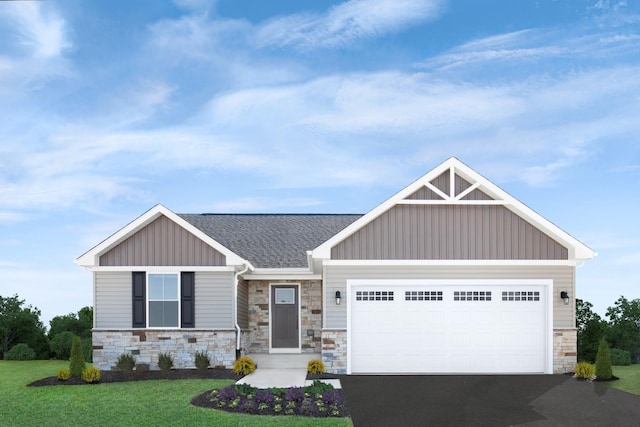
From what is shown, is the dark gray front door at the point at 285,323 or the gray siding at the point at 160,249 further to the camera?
the dark gray front door at the point at 285,323

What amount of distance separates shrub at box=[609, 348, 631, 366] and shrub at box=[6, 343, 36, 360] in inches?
770

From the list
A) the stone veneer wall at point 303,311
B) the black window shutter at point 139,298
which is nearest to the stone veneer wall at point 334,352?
the stone veneer wall at point 303,311

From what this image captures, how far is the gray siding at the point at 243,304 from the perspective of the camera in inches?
717

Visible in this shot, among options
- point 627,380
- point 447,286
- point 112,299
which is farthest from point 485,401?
point 112,299

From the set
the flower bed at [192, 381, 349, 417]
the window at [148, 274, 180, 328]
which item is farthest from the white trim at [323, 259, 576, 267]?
the window at [148, 274, 180, 328]

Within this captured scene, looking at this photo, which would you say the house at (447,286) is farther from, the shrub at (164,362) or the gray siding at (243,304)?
the gray siding at (243,304)

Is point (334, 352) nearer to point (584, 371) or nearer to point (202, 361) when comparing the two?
point (202, 361)

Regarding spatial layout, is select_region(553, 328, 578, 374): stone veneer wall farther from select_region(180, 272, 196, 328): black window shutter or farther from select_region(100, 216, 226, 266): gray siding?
select_region(180, 272, 196, 328): black window shutter

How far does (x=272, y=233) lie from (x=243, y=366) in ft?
23.5

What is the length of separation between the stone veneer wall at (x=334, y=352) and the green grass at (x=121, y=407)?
2642mm

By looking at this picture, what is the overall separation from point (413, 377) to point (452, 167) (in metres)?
5.40

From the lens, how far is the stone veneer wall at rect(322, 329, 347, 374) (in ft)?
53.0

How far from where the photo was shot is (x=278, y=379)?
15336 mm

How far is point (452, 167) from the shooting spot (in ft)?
53.3
